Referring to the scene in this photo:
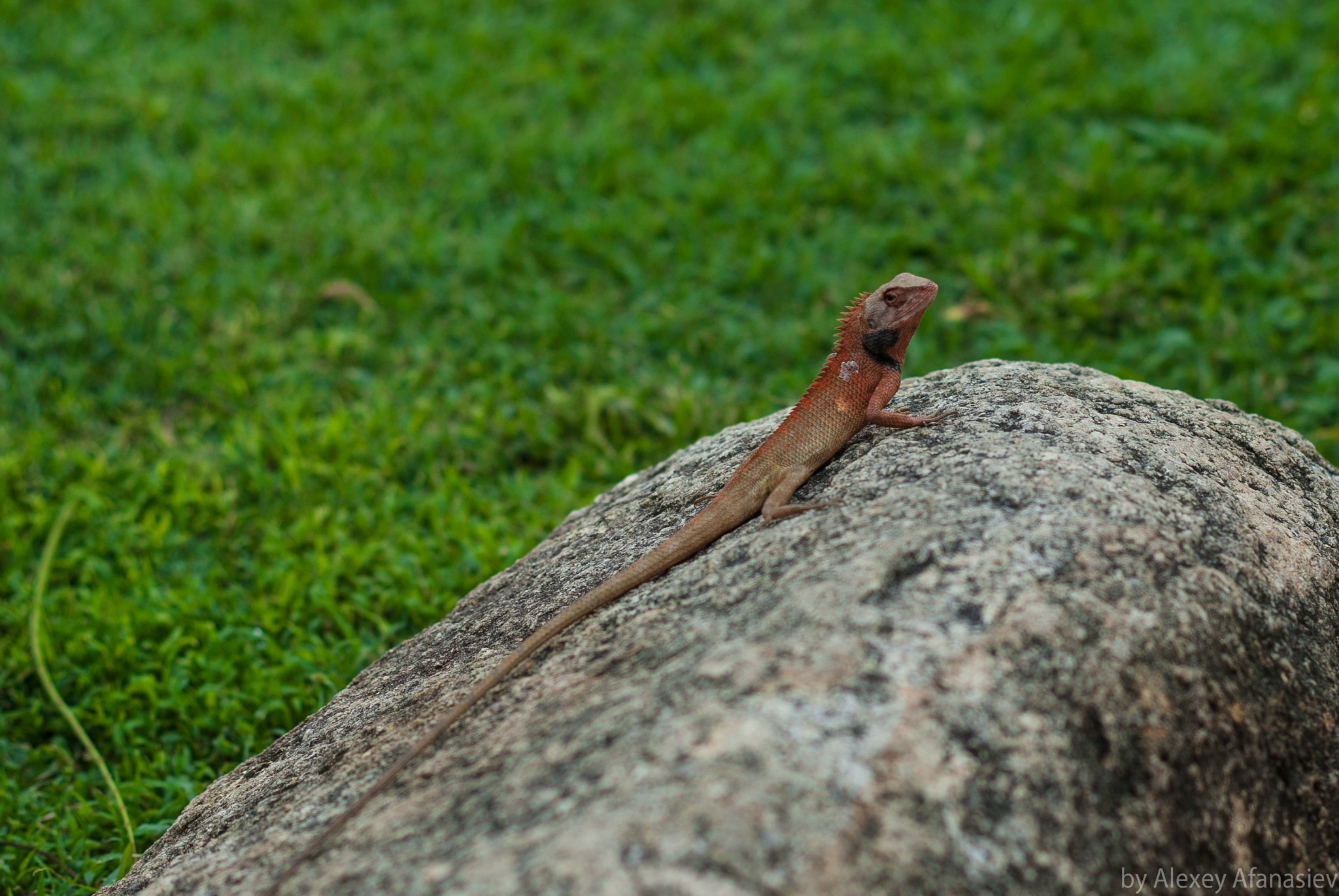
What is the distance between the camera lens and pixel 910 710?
6.88ft

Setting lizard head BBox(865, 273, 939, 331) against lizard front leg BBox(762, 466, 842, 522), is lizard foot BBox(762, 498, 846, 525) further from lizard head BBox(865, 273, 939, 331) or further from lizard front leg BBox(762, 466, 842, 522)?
lizard head BBox(865, 273, 939, 331)

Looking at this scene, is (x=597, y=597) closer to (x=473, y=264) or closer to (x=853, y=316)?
(x=853, y=316)

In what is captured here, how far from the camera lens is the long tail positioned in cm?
258

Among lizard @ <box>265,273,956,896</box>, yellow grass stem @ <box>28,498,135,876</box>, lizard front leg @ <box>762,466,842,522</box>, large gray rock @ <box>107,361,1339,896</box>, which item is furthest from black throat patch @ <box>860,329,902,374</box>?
yellow grass stem @ <box>28,498,135,876</box>

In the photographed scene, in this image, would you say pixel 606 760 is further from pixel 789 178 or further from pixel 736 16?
pixel 736 16

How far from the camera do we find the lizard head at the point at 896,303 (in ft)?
12.0

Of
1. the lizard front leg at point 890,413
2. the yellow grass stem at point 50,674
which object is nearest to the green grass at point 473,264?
the yellow grass stem at point 50,674

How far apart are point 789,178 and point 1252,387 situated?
3.26 m

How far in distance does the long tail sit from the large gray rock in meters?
0.04

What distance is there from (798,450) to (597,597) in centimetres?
80

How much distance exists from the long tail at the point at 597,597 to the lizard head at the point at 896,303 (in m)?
0.89

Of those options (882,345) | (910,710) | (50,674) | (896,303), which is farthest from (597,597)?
(50,674)

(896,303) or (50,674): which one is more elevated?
(896,303)

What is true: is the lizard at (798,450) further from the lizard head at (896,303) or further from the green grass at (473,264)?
the green grass at (473,264)
